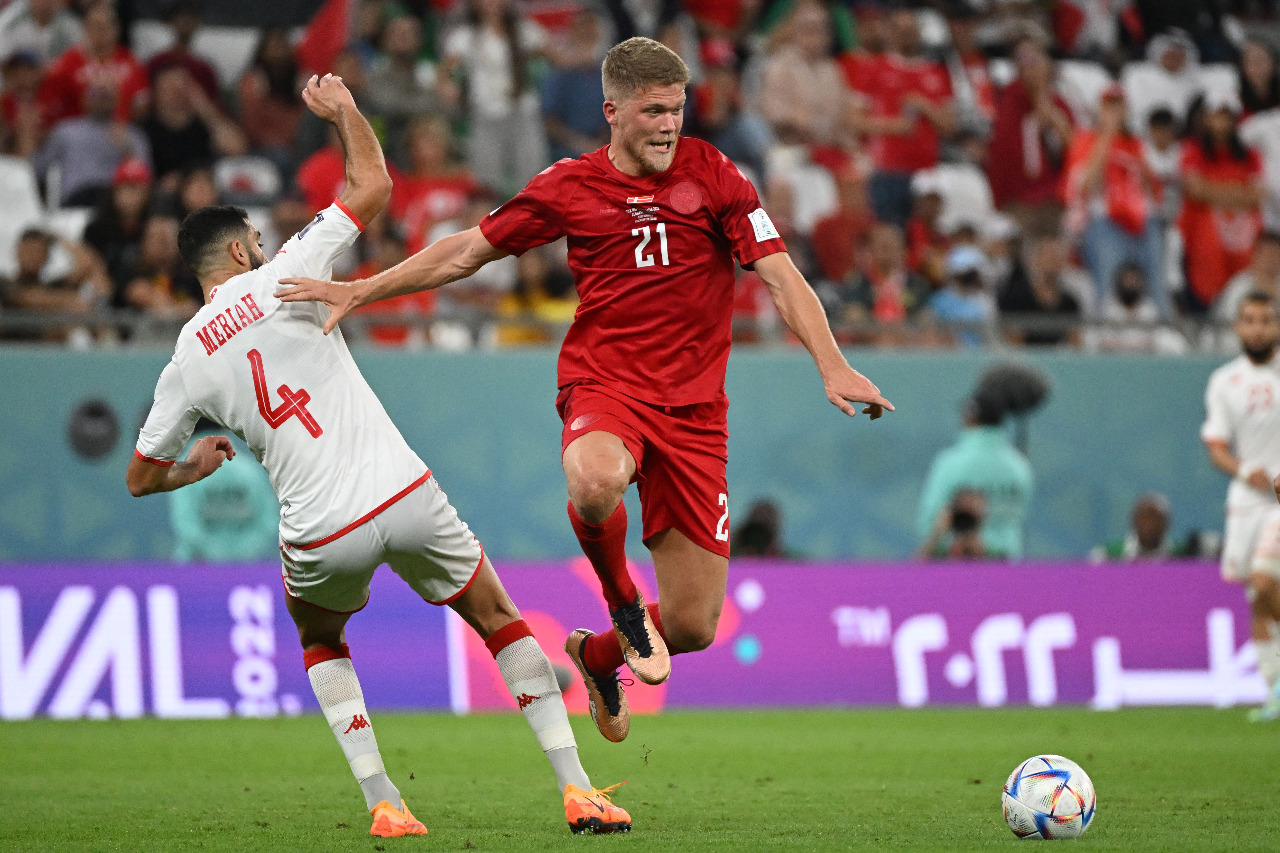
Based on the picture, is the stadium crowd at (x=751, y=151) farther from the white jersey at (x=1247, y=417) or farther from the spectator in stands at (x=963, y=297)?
the white jersey at (x=1247, y=417)

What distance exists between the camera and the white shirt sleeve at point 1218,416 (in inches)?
433

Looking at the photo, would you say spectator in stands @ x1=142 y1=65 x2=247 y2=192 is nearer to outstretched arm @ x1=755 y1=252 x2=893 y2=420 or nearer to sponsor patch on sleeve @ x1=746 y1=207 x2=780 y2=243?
sponsor patch on sleeve @ x1=746 y1=207 x2=780 y2=243

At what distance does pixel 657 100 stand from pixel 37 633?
7.10m

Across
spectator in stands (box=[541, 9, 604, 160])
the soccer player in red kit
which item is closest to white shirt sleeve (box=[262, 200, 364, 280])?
the soccer player in red kit

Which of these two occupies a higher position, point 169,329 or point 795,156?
point 795,156

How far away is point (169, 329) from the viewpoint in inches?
500

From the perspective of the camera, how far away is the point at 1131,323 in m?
13.7

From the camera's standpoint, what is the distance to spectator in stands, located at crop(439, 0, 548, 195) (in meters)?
15.0

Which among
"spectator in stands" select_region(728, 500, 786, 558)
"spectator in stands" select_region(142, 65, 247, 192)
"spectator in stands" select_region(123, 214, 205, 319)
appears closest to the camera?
"spectator in stands" select_region(728, 500, 786, 558)

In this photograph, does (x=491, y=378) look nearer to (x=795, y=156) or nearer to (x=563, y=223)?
(x=795, y=156)

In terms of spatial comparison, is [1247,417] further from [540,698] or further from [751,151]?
[540,698]

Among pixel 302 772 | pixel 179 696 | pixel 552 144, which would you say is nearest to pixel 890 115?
pixel 552 144

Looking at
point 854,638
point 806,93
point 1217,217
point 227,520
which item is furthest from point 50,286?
point 1217,217

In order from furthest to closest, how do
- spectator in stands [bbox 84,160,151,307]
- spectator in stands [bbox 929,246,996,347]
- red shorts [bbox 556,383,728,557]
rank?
Answer: 1. spectator in stands [bbox 929,246,996,347]
2. spectator in stands [bbox 84,160,151,307]
3. red shorts [bbox 556,383,728,557]
